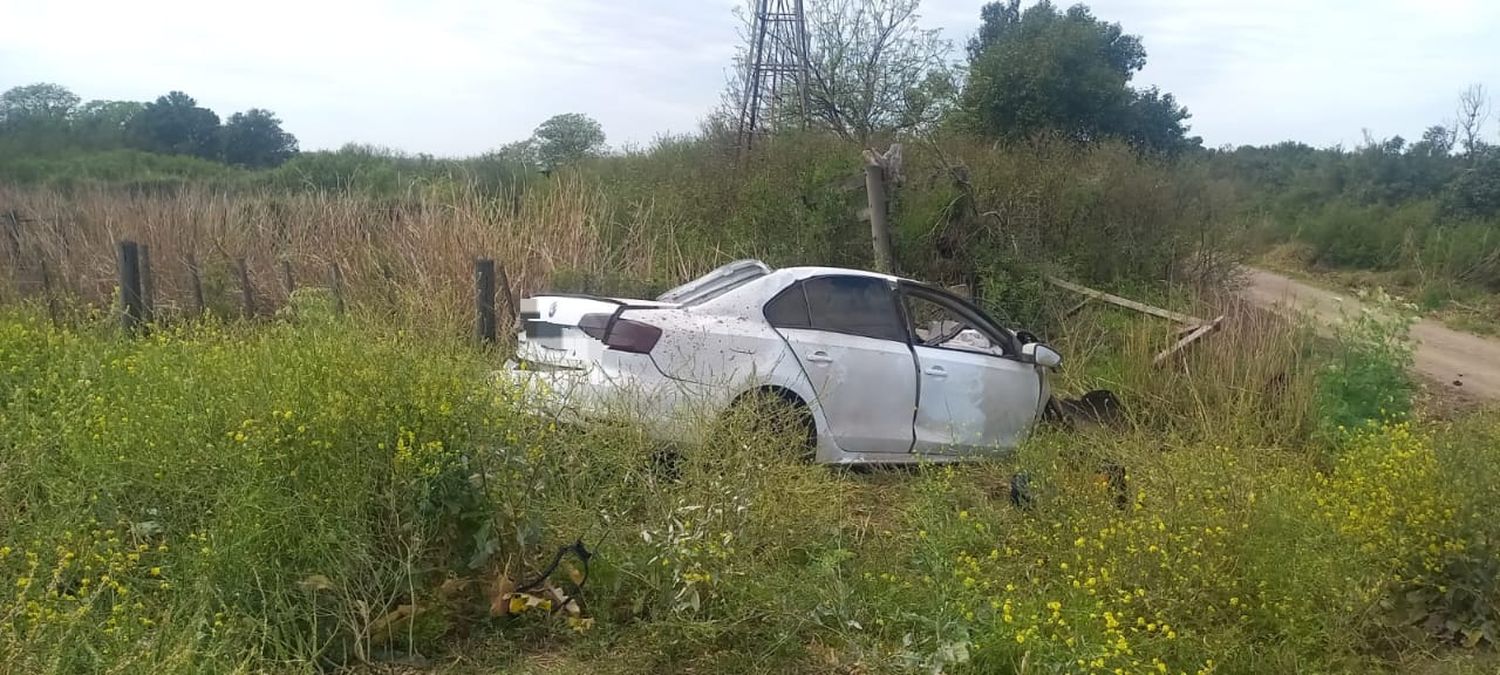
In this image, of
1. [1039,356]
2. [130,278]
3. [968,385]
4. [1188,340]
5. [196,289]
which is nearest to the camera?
[968,385]

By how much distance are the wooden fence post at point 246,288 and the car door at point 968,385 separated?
20.8ft

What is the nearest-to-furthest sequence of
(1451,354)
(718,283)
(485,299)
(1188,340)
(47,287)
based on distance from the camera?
(718,283)
(485,299)
(1188,340)
(47,287)
(1451,354)

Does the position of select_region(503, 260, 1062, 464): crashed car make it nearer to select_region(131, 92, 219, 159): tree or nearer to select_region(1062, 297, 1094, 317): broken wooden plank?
select_region(1062, 297, 1094, 317): broken wooden plank

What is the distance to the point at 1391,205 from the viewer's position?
26.8 meters

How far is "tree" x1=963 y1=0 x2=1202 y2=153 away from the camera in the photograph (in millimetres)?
17500

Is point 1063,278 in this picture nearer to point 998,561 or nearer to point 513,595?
point 998,561

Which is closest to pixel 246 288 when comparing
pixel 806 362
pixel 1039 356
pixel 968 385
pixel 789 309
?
pixel 789 309

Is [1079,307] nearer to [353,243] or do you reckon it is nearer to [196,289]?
[353,243]

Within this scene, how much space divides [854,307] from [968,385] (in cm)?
100

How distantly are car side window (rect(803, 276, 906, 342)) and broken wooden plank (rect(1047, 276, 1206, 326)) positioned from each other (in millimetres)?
3980

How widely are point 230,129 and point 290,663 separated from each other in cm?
2136

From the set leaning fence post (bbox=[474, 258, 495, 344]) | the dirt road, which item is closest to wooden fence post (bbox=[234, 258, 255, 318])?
leaning fence post (bbox=[474, 258, 495, 344])

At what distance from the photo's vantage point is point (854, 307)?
630 centimetres

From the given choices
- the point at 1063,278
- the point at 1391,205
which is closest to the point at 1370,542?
the point at 1063,278
